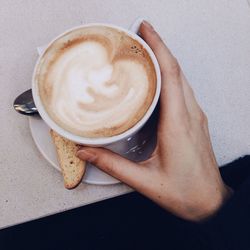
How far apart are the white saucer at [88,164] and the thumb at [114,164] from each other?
0.13 ft

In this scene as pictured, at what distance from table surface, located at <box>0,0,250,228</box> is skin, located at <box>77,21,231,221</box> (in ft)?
0.21

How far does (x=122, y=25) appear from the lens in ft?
2.47

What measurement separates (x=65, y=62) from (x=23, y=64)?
0.14m

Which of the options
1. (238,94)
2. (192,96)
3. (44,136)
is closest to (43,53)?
(44,136)

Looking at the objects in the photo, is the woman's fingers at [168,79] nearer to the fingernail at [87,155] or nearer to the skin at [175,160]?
the skin at [175,160]

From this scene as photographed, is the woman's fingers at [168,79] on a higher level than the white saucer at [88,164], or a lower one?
higher

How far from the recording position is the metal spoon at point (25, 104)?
641 mm

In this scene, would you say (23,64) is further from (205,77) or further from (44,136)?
(205,77)

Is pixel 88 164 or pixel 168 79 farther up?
pixel 168 79

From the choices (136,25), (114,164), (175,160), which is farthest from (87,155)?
(136,25)

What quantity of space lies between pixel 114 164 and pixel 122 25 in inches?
13.0

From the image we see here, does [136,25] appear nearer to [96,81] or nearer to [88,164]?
[96,81]

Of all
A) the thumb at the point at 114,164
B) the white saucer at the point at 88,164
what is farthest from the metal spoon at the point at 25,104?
the thumb at the point at 114,164

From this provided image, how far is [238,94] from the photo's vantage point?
0.74 m
